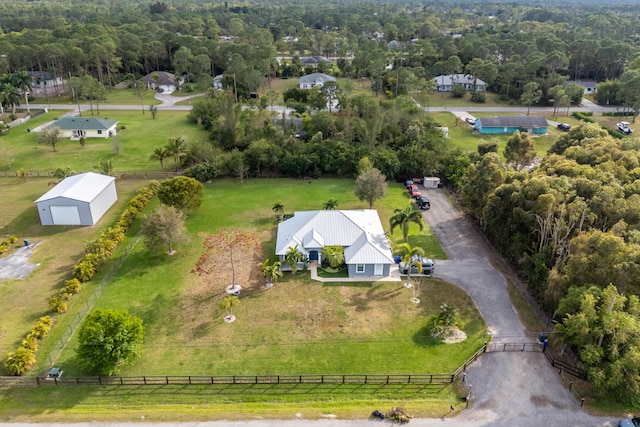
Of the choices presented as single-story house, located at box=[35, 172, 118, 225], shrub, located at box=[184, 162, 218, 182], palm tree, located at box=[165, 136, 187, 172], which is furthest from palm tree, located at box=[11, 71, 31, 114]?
single-story house, located at box=[35, 172, 118, 225]

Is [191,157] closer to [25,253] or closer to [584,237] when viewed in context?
[25,253]

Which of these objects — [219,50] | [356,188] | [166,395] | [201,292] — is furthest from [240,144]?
[219,50]

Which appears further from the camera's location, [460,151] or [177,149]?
[177,149]

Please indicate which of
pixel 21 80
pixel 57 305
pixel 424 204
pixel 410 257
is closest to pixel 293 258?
pixel 410 257

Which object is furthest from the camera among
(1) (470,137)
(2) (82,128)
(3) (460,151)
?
(1) (470,137)

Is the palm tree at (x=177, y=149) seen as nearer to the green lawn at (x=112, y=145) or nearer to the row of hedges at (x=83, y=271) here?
the green lawn at (x=112, y=145)

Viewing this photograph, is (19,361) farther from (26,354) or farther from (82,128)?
(82,128)
